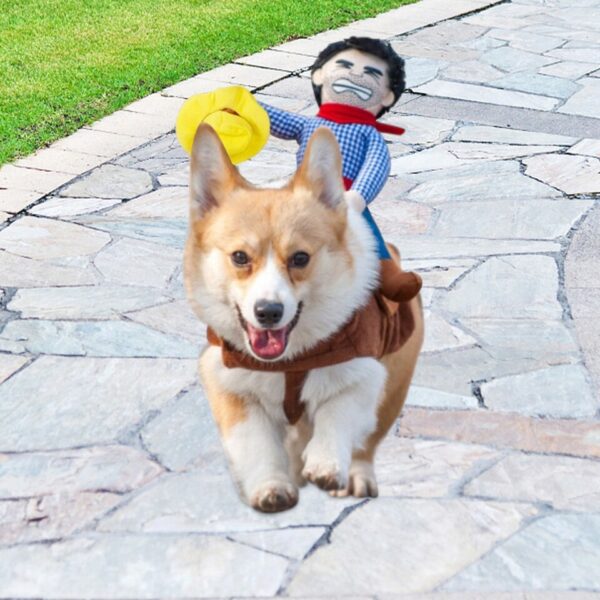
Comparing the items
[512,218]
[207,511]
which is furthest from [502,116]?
[207,511]

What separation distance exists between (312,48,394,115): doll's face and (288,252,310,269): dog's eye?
1.01 meters

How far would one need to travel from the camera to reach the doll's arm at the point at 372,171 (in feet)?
13.4

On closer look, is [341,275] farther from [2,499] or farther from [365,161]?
[2,499]

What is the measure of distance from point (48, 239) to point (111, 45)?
12.3ft

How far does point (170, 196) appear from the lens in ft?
23.7

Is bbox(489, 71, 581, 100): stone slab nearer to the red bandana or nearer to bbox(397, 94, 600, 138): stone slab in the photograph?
bbox(397, 94, 600, 138): stone slab

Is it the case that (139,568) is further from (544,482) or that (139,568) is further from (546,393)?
(546,393)

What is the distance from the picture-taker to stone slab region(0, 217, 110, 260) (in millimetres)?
6406

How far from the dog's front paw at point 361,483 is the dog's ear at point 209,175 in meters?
0.99

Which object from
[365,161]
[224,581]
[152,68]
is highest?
[365,161]

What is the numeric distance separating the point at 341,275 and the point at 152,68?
609cm

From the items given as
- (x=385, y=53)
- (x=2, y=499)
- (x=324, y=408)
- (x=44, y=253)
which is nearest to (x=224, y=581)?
(x=324, y=408)

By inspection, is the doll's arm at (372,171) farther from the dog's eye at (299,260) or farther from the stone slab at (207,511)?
the stone slab at (207,511)

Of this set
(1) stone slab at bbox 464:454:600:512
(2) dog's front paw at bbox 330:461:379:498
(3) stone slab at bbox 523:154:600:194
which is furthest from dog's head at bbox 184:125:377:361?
(3) stone slab at bbox 523:154:600:194
